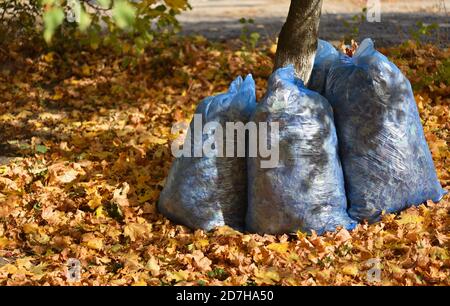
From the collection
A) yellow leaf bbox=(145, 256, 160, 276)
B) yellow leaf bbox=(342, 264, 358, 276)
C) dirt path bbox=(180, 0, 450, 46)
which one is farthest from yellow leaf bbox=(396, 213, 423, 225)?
dirt path bbox=(180, 0, 450, 46)

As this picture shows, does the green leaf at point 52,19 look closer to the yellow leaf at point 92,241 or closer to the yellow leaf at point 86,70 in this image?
the yellow leaf at point 92,241

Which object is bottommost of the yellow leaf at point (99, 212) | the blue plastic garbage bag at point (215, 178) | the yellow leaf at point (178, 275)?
the yellow leaf at point (178, 275)

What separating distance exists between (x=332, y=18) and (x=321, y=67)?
5.23 metres

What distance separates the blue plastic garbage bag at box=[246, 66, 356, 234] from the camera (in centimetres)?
412

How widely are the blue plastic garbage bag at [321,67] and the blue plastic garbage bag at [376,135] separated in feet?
0.59

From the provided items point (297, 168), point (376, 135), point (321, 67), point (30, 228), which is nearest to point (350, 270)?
point (297, 168)

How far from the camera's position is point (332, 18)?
381 inches

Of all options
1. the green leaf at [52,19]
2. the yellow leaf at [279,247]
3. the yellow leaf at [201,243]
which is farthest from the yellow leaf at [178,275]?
the green leaf at [52,19]

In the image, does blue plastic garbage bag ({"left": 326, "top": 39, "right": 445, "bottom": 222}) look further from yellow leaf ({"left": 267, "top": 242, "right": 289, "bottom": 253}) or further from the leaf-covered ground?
yellow leaf ({"left": 267, "top": 242, "right": 289, "bottom": 253})

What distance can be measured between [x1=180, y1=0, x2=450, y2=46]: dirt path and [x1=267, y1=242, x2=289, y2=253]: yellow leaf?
4.36m

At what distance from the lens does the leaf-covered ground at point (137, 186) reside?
3.92 metres

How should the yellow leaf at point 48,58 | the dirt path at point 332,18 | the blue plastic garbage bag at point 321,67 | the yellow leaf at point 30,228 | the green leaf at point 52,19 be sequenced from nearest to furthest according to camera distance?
the green leaf at point 52,19, the yellow leaf at point 30,228, the blue plastic garbage bag at point 321,67, the yellow leaf at point 48,58, the dirt path at point 332,18

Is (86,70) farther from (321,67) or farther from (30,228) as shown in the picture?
(321,67)

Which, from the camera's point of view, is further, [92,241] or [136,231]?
[136,231]
